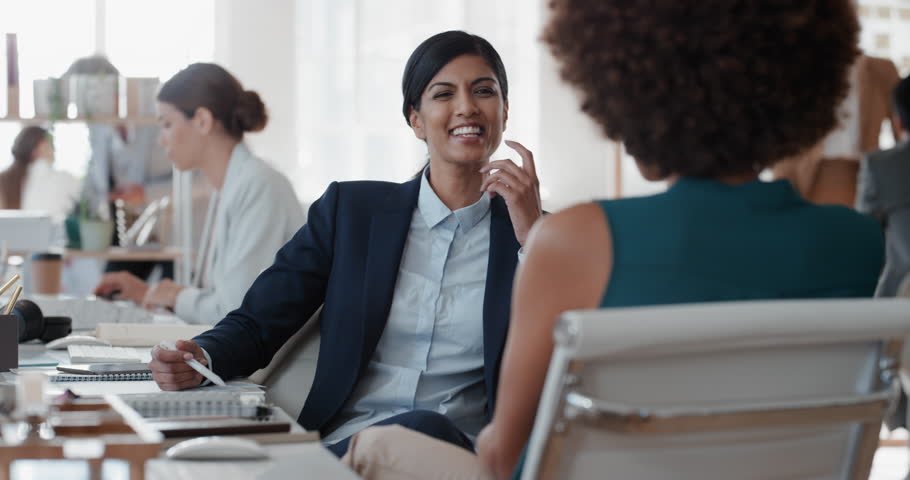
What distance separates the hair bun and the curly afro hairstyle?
244 centimetres

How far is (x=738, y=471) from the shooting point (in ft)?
3.41

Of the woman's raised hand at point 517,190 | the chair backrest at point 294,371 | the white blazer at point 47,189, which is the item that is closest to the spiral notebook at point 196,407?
the chair backrest at point 294,371

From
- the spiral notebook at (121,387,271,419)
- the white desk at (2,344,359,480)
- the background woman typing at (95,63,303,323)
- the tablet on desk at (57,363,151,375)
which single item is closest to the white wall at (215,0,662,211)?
the background woman typing at (95,63,303,323)

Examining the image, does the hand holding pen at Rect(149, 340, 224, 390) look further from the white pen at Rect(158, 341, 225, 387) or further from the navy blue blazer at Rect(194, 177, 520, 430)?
the navy blue blazer at Rect(194, 177, 520, 430)

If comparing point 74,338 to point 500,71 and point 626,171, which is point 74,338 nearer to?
point 500,71

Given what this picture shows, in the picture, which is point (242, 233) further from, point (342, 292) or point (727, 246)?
point (727, 246)

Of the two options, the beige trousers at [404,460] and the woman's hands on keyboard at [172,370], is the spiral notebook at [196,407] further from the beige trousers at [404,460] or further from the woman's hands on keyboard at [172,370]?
the woman's hands on keyboard at [172,370]

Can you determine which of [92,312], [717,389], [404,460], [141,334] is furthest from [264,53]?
[717,389]

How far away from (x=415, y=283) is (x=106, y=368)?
60 centimetres

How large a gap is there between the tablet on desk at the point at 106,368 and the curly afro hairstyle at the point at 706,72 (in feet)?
3.29

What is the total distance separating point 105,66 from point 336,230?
313 centimetres

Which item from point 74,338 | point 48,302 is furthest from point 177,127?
point 74,338

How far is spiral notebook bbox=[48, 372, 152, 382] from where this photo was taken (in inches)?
68.2

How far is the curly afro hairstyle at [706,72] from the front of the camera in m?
1.09
